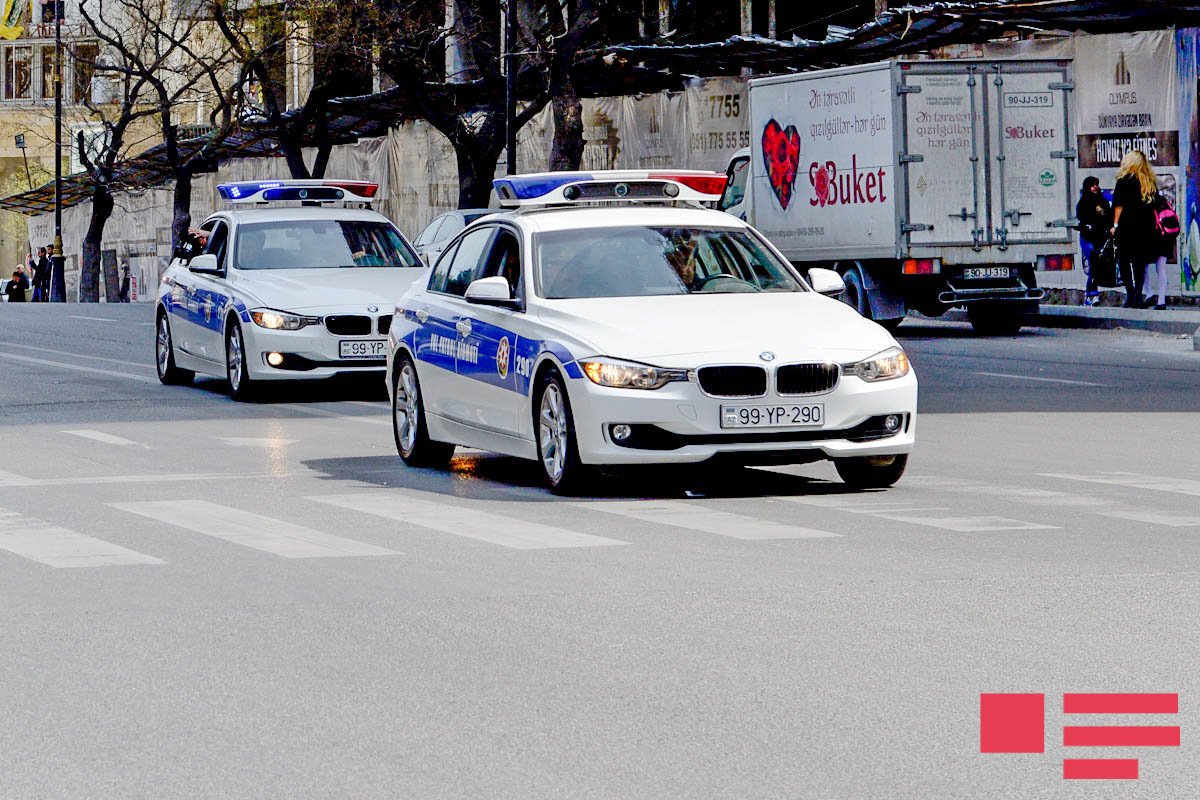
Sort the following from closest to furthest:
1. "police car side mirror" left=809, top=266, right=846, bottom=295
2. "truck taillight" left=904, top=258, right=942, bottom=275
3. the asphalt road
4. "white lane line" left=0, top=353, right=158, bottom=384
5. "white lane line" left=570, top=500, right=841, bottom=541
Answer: the asphalt road → "white lane line" left=570, top=500, right=841, bottom=541 → "police car side mirror" left=809, top=266, right=846, bottom=295 → "white lane line" left=0, top=353, right=158, bottom=384 → "truck taillight" left=904, top=258, right=942, bottom=275

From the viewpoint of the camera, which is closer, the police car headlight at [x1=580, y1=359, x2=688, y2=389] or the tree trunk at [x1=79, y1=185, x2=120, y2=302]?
the police car headlight at [x1=580, y1=359, x2=688, y2=389]

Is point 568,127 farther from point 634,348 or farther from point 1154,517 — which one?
point 1154,517

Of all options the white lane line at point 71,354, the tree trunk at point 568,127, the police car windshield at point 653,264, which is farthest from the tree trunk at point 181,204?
the police car windshield at point 653,264

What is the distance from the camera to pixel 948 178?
27406 mm

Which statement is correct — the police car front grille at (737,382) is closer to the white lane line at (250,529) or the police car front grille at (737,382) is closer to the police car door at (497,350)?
the police car door at (497,350)

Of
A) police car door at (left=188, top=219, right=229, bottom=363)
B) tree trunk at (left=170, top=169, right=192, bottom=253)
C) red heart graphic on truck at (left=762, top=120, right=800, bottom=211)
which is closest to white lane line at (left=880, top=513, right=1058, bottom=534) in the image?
police car door at (left=188, top=219, right=229, bottom=363)

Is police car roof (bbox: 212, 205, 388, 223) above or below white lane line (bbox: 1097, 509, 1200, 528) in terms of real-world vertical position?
above

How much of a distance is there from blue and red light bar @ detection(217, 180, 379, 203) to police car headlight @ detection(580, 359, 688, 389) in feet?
34.3

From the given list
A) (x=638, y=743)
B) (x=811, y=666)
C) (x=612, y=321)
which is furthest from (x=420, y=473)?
(x=638, y=743)

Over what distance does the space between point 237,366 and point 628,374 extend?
8.40 meters

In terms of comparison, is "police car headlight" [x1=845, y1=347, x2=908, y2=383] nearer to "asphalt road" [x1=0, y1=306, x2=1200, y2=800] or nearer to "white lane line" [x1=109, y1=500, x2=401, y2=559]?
"asphalt road" [x1=0, y1=306, x2=1200, y2=800]

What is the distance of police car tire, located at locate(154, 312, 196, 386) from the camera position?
21.1m

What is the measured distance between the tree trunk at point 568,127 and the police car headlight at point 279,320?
17.0 metres

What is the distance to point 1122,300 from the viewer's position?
31.6 metres
